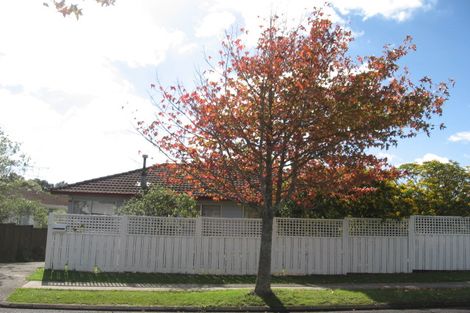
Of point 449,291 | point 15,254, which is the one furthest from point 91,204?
point 449,291

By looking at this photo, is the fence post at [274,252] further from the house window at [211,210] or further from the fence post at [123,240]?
the house window at [211,210]

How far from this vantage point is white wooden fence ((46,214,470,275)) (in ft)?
46.8

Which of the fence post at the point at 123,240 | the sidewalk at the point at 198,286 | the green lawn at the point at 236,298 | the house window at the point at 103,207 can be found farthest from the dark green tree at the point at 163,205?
the house window at the point at 103,207

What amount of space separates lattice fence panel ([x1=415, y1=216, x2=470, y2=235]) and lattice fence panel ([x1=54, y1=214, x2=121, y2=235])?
9.46 meters

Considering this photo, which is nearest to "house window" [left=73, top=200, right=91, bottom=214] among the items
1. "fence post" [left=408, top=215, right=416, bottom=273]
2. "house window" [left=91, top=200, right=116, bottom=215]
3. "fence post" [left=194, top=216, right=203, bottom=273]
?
"house window" [left=91, top=200, right=116, bottom=215]

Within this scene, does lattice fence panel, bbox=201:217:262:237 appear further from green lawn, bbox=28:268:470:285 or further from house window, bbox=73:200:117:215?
house window, bbox=73:200:117:215

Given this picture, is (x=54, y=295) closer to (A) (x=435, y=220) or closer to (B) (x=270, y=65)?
(B) (x=270, y=65)

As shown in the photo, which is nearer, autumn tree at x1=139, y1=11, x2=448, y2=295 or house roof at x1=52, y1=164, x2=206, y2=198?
autumn tree at x1=139, y1=11, x2=448, y2=295

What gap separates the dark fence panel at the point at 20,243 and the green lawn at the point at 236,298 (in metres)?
10.1

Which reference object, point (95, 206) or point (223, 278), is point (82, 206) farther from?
point (223, 278)

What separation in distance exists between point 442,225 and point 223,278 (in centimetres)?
737

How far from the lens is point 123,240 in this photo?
14320mm

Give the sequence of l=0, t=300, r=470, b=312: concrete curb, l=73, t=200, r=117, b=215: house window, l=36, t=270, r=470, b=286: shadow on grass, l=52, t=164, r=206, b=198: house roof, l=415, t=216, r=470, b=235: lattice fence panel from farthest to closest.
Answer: l=73, t=200, r=117, b=215: house window → l=52, t=164, r=206, b=198: house roof → l=415, t=216, r=470, b=235: lattice fence panel → l=36, t=270, r=470, b=286: shadow on grass → l=0, t=300, r=470, b=312: concrete curb

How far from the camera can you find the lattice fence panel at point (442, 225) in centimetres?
1557
